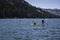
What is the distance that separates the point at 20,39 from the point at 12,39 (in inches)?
67.8

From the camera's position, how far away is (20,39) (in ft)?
141

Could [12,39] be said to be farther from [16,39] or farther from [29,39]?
[29,39]

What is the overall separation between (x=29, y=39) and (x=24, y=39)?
110cm

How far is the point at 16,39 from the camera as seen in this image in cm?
4309

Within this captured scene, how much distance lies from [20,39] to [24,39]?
0.87 metres

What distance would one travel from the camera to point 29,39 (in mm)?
43000

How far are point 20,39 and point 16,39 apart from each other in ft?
2.97

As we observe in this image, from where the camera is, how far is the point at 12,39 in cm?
4272

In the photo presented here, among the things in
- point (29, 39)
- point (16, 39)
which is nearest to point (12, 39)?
point (16, 39)

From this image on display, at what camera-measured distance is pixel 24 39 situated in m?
42.8
